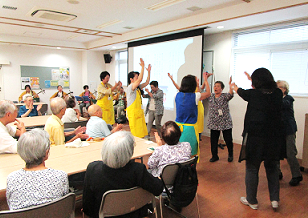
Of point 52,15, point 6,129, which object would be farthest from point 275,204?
point 52,15

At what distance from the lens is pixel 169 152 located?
2039 millimetres

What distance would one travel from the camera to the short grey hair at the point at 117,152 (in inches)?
54.9

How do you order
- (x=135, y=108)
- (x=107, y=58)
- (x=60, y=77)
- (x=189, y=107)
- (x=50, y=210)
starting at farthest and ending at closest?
(x=107, y=58)
(x=60, y=77)
(x=135, y=108)
(x=189, y=107)
(x=50, y=210)

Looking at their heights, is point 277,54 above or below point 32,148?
Answer: above

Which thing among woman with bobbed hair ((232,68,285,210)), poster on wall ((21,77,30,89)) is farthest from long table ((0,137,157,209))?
poster on wall ((21,77,30,89))

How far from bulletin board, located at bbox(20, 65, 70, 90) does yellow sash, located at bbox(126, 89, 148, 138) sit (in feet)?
23.0

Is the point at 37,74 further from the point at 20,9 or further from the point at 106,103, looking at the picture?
the point at 106,103

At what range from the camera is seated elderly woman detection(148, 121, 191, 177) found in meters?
2.02

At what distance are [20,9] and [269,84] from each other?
4923 mm

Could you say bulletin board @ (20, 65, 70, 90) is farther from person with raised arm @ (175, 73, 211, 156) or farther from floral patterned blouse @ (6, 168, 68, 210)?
floral patterned blouse @ (6, 168, 68, 210)

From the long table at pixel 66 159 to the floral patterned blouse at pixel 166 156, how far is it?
0.23 m

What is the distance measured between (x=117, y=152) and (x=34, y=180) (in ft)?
1.66

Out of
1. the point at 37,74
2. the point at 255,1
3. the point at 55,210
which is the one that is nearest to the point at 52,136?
the point at 55,210

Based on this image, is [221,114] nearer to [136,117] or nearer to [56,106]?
[136,117]
